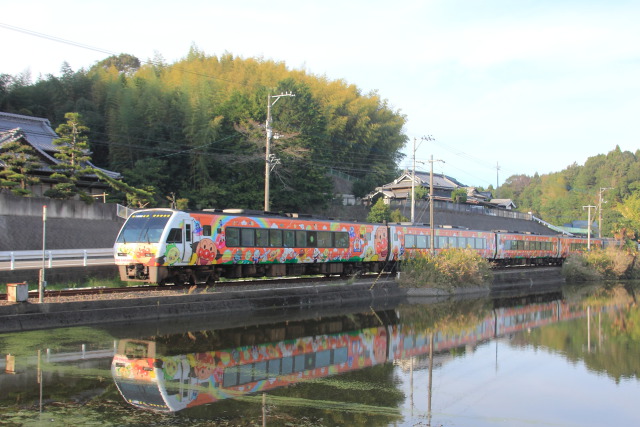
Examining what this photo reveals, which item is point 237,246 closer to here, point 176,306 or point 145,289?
point 145,289

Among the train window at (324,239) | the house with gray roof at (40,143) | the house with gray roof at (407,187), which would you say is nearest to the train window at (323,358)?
the train window at (324,239)

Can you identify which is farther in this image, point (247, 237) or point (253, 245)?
point (253, 245)

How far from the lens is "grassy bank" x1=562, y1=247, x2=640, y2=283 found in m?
33.7

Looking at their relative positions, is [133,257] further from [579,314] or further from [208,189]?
[208,189]

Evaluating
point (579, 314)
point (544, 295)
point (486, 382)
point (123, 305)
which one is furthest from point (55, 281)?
point (544, 295)

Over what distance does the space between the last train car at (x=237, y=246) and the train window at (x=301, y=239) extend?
33mm

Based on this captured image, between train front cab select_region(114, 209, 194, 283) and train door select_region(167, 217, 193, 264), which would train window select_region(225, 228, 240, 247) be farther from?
Result: train front cab select_region(114, 209, 194, 283)

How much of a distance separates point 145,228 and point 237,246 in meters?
3.11

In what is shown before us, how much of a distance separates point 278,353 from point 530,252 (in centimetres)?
2895

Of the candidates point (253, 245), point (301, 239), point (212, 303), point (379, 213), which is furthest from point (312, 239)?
point (379, 213)

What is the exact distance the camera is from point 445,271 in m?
22.4

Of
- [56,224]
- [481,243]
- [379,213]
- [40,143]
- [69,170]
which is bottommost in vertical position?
[481,243]

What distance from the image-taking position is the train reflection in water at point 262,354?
8.12 m

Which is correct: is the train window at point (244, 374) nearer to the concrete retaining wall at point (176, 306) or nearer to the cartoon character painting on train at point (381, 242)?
the concrete retaining wall at point (176, 306)
